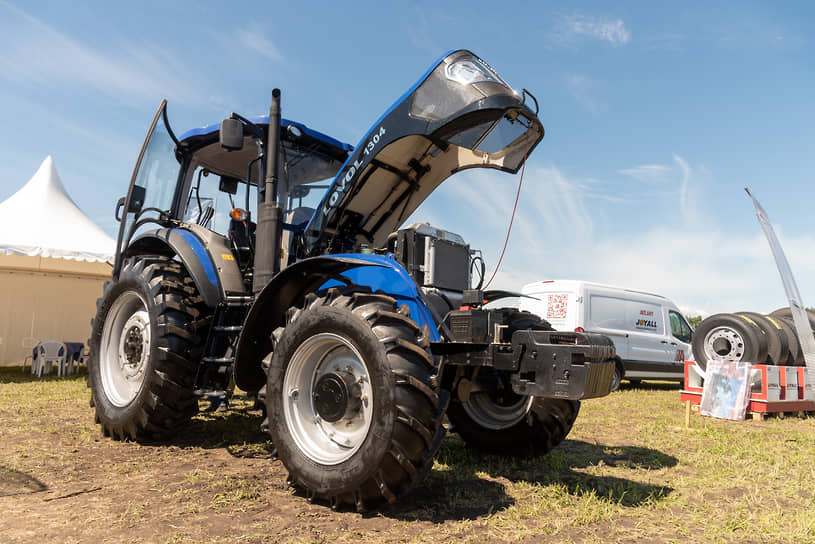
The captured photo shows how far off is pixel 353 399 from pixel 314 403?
0.32 metres

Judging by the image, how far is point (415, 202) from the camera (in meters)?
5.01

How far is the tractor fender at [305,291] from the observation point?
12.2ft

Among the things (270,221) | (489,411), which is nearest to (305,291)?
(270,221)

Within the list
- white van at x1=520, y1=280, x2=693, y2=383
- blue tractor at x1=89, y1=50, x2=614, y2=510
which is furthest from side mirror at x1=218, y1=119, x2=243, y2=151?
white van at x1=520, y1=280, x2=693, y2=383

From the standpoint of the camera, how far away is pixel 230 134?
458 cm

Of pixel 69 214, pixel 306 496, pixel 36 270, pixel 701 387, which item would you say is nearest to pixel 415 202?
pixel 306 496

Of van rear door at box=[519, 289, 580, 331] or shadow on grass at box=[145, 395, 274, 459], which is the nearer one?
shadow on grass at box=[145, 395, 274, 459]

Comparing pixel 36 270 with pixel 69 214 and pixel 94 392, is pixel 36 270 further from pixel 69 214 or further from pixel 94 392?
pixel 94 392

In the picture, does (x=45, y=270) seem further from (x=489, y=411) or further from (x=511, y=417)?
(x=511, y=417)

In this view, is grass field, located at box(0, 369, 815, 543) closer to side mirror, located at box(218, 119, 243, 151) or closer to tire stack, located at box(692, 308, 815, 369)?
side mirror, located at box(218, 119, 243, 151)

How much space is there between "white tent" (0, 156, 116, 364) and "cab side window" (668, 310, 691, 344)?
42.5 ft

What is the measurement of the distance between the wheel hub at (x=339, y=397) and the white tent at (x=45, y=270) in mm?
10282

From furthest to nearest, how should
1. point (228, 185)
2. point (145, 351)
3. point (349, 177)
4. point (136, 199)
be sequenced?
1. point (228, 185)
2. point (136, 199)
3. point (145, 351)
4. point (349, 177)

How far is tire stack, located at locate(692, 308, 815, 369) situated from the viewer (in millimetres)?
9258
